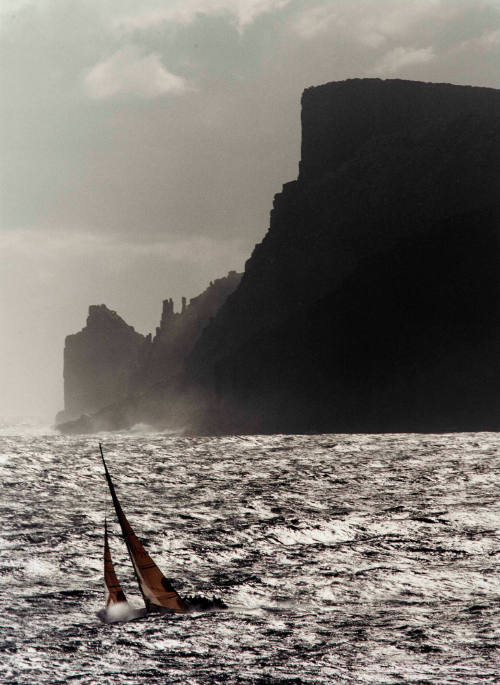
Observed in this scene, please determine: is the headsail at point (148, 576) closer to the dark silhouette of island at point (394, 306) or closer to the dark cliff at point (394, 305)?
the dark silhouette of island at point (394, 306)

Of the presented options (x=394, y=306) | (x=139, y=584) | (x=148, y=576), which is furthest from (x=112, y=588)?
(x=394, y=306)

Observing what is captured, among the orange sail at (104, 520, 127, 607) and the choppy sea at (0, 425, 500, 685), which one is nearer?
the choppy sea at (0, 425, 500, 685)

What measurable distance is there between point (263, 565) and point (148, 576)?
25.5 feet

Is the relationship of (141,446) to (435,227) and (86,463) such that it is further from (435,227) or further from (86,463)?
(435,227)

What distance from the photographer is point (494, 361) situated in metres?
161

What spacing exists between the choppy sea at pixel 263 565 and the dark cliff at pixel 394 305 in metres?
114

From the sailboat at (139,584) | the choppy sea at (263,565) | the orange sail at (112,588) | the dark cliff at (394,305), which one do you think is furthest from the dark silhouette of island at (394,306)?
the orange sail at (112,588)

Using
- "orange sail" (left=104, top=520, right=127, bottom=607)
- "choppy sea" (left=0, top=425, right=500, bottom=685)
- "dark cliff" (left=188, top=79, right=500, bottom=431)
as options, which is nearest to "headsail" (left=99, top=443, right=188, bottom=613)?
"choppy sea" (left=0, top=425, right=500, bottom=685)

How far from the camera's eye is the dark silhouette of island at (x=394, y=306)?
542 ft

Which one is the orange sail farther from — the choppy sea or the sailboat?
the choppy sea

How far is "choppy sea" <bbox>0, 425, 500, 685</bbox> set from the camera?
66.1 feet

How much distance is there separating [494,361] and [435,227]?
3363 centimetres

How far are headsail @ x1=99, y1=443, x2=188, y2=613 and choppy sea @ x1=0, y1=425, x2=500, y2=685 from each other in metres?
0.51

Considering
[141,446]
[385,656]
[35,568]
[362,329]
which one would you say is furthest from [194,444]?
[362,329]
